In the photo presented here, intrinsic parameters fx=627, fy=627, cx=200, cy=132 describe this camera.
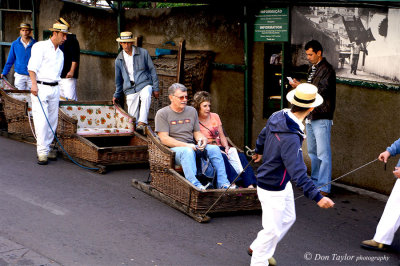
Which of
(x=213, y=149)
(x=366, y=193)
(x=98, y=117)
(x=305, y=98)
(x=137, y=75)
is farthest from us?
(x=98, y=117)

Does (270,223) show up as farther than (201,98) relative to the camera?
No

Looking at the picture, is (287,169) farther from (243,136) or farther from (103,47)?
(103,47)

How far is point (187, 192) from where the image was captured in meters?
7.20

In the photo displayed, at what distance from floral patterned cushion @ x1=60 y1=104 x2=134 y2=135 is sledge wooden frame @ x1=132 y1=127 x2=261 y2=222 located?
8.45 feet

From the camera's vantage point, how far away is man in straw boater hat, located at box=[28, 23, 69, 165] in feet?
31.2

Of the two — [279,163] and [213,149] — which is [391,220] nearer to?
[279,163]

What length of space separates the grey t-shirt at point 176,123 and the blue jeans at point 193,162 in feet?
1.06

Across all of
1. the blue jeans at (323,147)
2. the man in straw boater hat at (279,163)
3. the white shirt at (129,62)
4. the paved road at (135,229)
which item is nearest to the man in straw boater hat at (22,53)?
the white shirt at (129,62)

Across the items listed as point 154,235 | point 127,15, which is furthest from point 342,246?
point 127,15

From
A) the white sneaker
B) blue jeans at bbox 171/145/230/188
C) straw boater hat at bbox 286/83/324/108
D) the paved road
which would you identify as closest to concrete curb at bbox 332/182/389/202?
the paved road

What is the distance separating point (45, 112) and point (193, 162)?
10.9 feet

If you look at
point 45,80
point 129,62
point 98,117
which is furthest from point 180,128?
point 98,117

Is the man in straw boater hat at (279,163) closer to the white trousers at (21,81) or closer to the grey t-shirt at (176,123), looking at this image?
the grey t-shirt at (176,123)

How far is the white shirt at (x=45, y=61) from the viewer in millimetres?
9484
